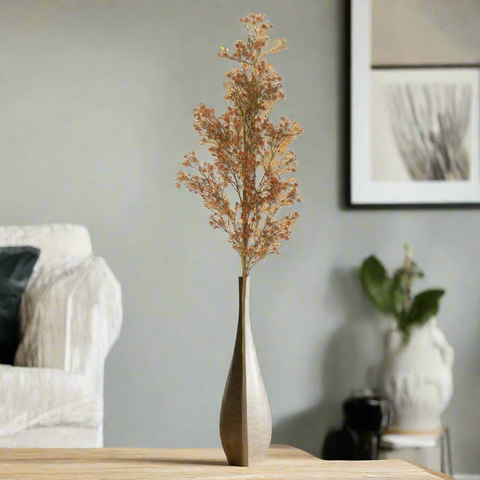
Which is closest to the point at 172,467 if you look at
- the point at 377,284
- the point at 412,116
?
the point at 377,284

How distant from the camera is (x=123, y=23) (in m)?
2.40

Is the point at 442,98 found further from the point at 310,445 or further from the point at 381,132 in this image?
the point at 310,445

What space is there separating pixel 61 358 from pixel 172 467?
0.75 metres

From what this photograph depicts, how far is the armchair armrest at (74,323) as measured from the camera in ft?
4.90

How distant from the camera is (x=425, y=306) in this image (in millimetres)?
2217

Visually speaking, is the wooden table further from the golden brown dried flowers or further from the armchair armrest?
the armchair armrest

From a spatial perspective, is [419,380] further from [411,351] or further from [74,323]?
[74,323]

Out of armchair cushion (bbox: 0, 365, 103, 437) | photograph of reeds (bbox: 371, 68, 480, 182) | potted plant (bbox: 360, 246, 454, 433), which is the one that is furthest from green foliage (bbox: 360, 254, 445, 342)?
armchair cushion (bbox: 0, 365, 103, 437)

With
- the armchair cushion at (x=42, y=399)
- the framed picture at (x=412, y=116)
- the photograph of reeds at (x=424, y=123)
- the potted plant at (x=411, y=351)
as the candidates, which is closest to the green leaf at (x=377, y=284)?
the potted plant at (x=411, y=351)

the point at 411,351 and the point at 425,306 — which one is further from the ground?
the point at 425,306

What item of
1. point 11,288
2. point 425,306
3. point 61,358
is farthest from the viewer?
point 425,306

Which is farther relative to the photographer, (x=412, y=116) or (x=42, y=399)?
(x=412, y=116)

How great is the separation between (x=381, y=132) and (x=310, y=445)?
128cm

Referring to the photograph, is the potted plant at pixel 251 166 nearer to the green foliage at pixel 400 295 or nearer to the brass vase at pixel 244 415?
the brass vase at pixel 244 415
